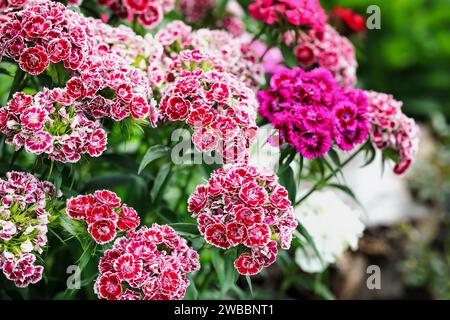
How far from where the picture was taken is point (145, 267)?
1735mm

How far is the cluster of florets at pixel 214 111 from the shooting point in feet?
6.14

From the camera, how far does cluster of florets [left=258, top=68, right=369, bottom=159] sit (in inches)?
78.2

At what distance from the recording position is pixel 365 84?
6027 mm

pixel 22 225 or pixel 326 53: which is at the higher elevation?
pixel 326 53

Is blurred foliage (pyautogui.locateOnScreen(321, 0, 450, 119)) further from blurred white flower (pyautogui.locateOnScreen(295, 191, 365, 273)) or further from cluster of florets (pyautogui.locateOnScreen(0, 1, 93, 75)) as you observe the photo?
cluster of florets (pyautogui.locateOnScreen(0, 1, 93, 75))

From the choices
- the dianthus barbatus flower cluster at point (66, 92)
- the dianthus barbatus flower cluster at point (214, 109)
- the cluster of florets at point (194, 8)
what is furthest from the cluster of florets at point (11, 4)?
the cluster of florets at point (194, 8)

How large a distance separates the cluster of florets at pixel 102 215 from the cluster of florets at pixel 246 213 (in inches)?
7.3

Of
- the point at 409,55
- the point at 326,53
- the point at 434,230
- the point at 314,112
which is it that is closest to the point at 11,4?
the point at 314,112

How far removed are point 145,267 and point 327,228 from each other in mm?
1149

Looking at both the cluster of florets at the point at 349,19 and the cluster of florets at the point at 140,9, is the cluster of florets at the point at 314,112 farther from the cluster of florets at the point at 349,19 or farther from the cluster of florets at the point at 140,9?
the cluster of florets at the point at 349,19

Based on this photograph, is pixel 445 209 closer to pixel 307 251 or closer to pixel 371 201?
pixel 371 201

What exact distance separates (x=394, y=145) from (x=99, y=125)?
3.42 ft

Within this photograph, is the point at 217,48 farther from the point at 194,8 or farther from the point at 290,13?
the point at 194,8

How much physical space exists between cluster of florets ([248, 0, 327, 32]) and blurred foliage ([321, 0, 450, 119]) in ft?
12.0
